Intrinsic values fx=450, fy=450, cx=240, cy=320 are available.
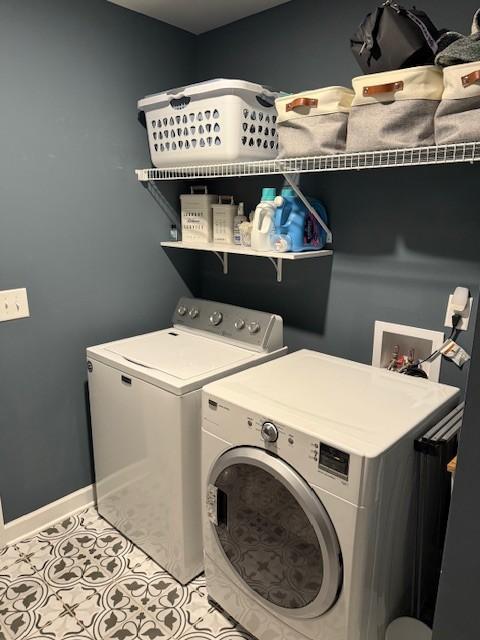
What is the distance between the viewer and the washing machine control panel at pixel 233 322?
1965 millimetres

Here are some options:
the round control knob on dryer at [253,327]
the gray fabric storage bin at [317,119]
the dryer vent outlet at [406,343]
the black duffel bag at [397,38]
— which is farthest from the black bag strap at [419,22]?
the round control knob on dryer at [253,327]

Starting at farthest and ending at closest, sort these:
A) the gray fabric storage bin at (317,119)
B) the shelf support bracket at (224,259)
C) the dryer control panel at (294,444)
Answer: the shelf support bracket at (224,259), the gray fabric storage bin at (317,119), the dryer control panel at (294,444)

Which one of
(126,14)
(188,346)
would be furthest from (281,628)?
(126,14)

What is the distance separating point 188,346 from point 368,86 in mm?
1243

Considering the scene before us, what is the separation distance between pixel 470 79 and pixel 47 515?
2.37 meters

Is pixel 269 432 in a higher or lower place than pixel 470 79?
lower

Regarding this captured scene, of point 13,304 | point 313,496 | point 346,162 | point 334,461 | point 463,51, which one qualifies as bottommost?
point 313,496

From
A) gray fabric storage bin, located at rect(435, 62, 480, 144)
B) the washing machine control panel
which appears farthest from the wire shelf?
the washing machine control panel

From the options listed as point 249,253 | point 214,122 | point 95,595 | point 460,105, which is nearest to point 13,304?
point 249,253

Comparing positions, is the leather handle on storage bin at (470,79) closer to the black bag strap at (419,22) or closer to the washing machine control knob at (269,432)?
the black bag strap at (419,22)

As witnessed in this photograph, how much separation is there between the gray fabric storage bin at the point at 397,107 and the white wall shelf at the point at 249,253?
0.49 metres

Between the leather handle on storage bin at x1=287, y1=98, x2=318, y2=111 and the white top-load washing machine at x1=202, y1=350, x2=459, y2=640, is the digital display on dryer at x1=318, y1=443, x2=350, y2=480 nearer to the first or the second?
the white top-load washing machine at x1=202, y1=350, x2=459, y2=640

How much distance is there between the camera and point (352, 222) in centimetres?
189

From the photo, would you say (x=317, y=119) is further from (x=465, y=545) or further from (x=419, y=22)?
(x=465, y=545)
